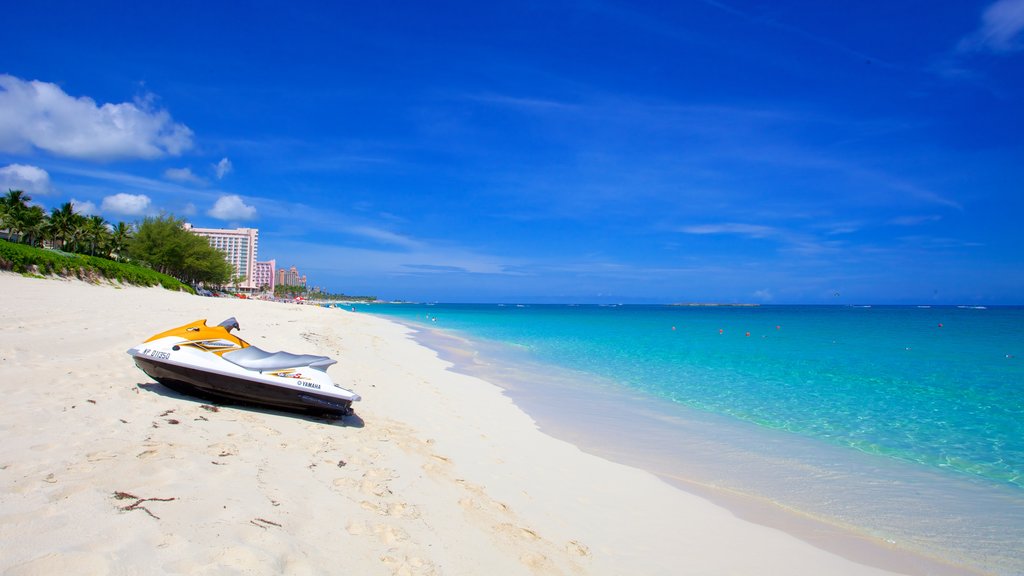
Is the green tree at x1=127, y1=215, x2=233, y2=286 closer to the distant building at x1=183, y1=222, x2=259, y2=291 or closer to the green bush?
the green bush

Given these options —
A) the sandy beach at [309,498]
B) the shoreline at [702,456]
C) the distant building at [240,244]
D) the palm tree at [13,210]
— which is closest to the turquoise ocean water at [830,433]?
the shoreline at [702,456]

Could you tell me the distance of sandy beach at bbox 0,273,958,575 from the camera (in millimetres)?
3051

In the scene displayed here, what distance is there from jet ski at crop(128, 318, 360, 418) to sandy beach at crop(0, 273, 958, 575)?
0.22 metres

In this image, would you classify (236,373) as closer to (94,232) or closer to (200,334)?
(200,334)

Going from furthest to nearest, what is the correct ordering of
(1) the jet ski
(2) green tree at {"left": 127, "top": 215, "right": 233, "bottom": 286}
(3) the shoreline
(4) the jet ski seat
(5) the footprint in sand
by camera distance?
(2) green tree at {"left": 127, "top": 215, "right": 233, "bottom": 286}
(4) the jet ski seat
(1) the jet ski
(3) the shoreline
(5) the footprint in sand

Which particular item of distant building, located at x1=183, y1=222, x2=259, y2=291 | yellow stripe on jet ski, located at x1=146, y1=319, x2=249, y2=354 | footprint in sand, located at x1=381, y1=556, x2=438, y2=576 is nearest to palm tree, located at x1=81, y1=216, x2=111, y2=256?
yellow stripe on jet ski, located at x1=146, y1=319, x2=249, y2=354

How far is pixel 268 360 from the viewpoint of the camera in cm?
675

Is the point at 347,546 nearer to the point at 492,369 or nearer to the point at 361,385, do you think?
the point at 361,385

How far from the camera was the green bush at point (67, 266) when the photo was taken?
93.8ft

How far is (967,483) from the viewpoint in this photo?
23.8 feet

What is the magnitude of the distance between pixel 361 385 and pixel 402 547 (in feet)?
→ 22.7

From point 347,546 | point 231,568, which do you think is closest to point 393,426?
point 347,546

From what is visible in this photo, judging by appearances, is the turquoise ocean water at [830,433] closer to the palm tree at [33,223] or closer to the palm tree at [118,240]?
the palm tree at [33,223]

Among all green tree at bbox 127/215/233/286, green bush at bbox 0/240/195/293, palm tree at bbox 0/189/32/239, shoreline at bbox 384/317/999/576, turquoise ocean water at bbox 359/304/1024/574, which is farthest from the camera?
green tree at bbox 127/215/233/286
